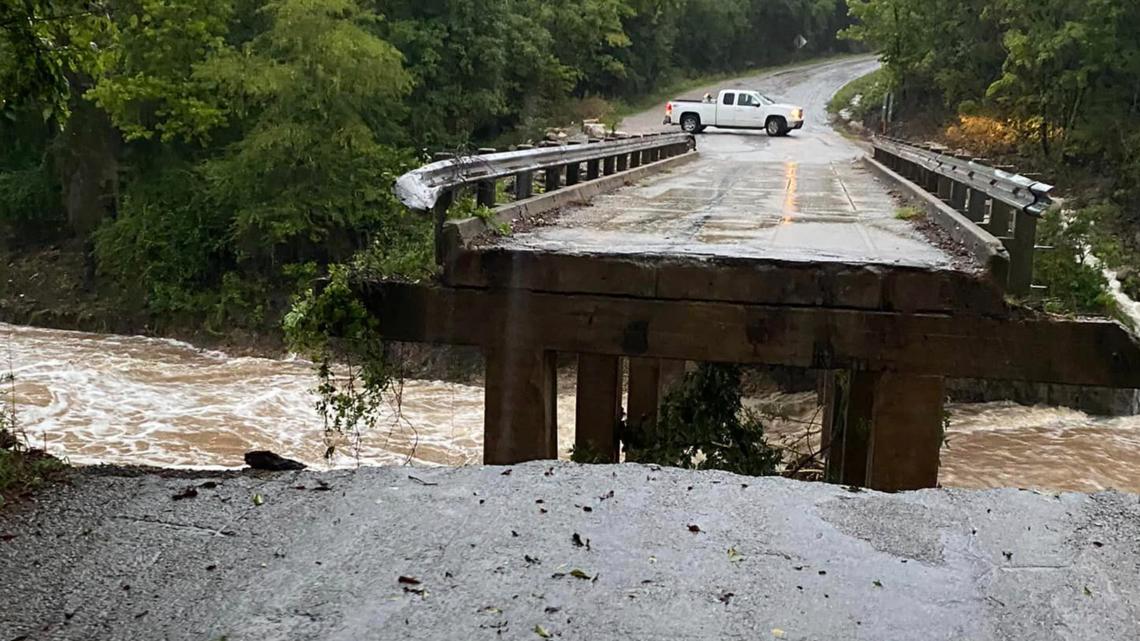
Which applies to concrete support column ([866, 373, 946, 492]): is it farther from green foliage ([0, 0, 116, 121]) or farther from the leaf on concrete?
green foliage ([0, 0, 116, 121])

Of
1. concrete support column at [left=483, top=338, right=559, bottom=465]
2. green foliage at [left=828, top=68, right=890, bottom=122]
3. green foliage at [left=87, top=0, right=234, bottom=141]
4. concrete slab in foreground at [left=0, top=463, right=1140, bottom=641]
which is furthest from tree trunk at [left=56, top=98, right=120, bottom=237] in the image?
concrete slab in foreground at [left=0, top=463, right=1140, bottom=641]

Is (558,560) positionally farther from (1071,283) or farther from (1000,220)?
(1000,220)

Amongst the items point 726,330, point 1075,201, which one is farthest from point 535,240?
point 1075,201

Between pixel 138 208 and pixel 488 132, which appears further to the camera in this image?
pixel 488 132

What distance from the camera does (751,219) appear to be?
32.8 ft

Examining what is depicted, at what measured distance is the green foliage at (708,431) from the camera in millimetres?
7738

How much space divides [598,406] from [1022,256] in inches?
120

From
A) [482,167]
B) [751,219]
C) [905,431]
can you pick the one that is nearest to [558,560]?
[905,431]

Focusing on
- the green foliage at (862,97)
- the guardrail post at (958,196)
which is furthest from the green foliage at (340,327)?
the green foliage at (862,97)

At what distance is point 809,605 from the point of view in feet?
12.8

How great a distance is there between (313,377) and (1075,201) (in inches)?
770

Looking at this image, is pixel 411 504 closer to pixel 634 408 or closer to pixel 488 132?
pixel 634 408

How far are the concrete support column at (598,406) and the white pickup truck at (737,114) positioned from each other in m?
32.0

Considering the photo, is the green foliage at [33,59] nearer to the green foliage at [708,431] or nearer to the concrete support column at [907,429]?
the green foliage at [708,431]
